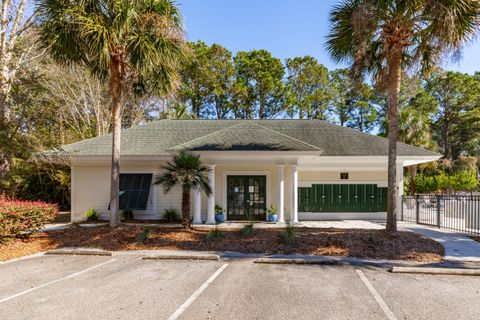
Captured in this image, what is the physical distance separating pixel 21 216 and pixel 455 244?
13.3m

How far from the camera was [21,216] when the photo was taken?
353 inches

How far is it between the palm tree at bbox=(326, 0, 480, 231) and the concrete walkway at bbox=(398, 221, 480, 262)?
64.4 inches

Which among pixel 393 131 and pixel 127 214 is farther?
pixel 127 214

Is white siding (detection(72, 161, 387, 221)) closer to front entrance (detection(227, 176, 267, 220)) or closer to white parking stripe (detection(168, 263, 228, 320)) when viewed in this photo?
front entrance (detection(227, 176, 267, 220))

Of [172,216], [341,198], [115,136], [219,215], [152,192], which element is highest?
[115,136]

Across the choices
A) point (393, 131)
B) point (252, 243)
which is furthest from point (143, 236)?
point (393, 131)

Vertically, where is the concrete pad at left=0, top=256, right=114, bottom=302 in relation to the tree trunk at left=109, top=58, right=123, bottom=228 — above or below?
below

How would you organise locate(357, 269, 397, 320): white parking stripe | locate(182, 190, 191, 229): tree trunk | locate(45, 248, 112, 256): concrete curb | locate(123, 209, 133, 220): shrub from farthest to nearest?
1. locate(123, 209, 133, 220): shrub
2. locate(182, 190, 191, 229): tree trunk
3. locate(45, 248, 112, 256): concrete curb
4. locate(357, 269, 397, 320): white parking stripe

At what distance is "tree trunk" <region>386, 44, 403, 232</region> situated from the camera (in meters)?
9.17

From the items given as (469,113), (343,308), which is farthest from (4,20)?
(469,113)

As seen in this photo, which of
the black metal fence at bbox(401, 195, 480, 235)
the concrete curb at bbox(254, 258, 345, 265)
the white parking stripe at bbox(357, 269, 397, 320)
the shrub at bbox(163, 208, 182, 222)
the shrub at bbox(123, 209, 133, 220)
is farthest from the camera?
A: the shrub at bbox(123, 209, 133, 220)

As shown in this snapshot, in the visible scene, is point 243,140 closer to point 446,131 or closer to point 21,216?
point 21,216

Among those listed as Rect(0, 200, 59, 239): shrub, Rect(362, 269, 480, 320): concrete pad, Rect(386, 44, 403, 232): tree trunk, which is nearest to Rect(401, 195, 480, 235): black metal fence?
Rect(386, 44, 403, 232): tree trunk

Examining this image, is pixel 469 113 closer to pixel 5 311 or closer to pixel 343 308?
pixel 343 308
